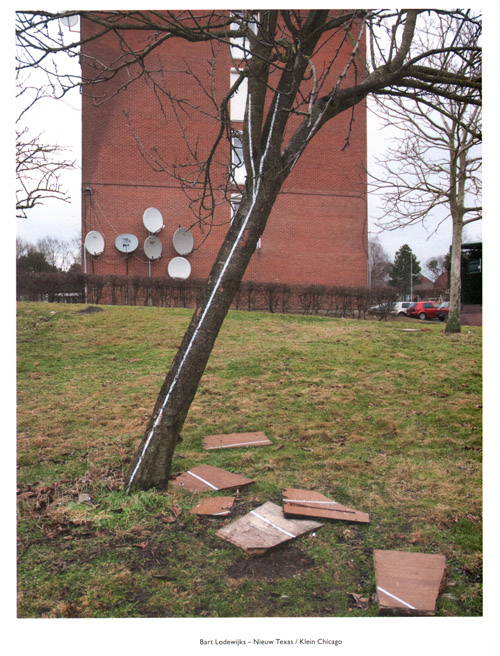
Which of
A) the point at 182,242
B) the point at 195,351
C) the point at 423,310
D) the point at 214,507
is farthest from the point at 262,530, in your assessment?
the point at 182,242

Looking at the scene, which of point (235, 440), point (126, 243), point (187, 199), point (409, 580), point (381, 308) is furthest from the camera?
point (187, 199)

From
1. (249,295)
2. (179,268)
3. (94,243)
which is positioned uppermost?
(94,243)

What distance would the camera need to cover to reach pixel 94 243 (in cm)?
1241

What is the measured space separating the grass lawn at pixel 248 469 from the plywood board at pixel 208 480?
105mm

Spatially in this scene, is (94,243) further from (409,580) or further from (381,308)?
(409,580)

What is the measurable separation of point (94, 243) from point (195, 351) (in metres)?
10.3

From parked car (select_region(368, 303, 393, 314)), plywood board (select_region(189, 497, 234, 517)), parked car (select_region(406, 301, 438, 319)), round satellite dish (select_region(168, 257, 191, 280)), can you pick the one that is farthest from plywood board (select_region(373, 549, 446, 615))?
round satellite dish (select_region(168, 257, 191, 280))

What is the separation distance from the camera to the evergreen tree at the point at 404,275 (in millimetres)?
12702

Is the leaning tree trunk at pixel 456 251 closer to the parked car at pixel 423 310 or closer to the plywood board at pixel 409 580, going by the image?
the parked car at pixel 423 310

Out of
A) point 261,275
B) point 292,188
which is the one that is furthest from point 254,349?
point 292,188

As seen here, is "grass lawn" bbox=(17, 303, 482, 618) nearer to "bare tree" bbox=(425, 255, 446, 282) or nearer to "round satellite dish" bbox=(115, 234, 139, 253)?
"bare tree" bbox=(425, 255, 446, 282)

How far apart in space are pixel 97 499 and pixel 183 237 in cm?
1151

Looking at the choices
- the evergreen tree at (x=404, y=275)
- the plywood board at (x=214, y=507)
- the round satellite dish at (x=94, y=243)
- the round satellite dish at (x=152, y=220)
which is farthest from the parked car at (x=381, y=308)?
the plywood board at (x=214, y=507)

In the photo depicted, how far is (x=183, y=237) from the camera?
45.6 ft
